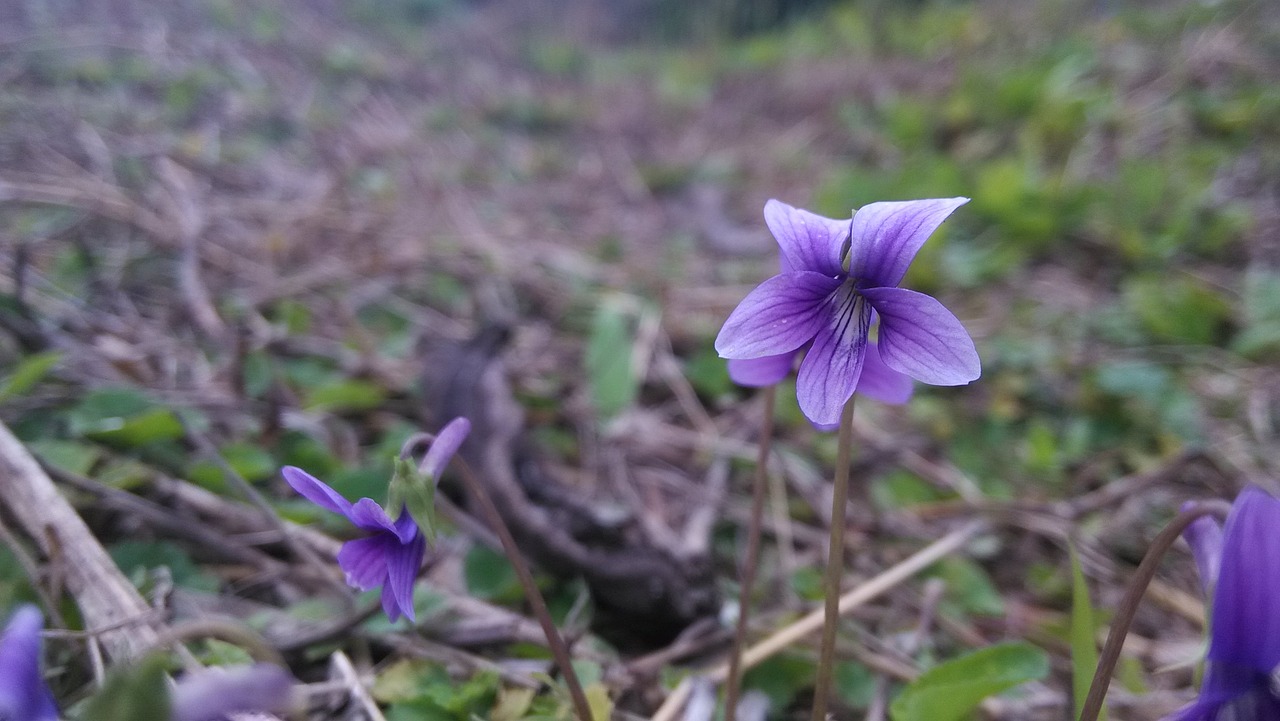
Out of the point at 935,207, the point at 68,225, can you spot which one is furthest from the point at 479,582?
the point at 68,225

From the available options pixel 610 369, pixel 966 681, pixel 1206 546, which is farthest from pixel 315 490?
pixel 610 369

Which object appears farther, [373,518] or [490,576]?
[490,576]

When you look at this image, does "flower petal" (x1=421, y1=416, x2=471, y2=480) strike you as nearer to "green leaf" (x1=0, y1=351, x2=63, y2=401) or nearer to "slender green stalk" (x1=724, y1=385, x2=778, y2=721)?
"slender green stalk" (x1=724, y1=385, x2=778, y2=721)

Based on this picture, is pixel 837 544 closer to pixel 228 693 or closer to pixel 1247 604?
pixel 1247 604

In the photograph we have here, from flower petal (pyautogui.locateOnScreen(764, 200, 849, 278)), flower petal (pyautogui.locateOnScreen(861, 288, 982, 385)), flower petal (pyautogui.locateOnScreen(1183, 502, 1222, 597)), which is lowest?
flower petal (pyautogui.locateOnScreen(1183, 502, 1222, 597))

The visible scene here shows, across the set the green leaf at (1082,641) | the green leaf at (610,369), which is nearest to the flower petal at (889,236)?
the green leaf at (1082,641)

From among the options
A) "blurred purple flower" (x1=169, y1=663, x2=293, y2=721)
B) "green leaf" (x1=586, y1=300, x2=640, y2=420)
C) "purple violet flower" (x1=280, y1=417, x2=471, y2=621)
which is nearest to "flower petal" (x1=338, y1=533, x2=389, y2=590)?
"purple violet flower" (x1=280, y1=417, x2=471, y2=621)
